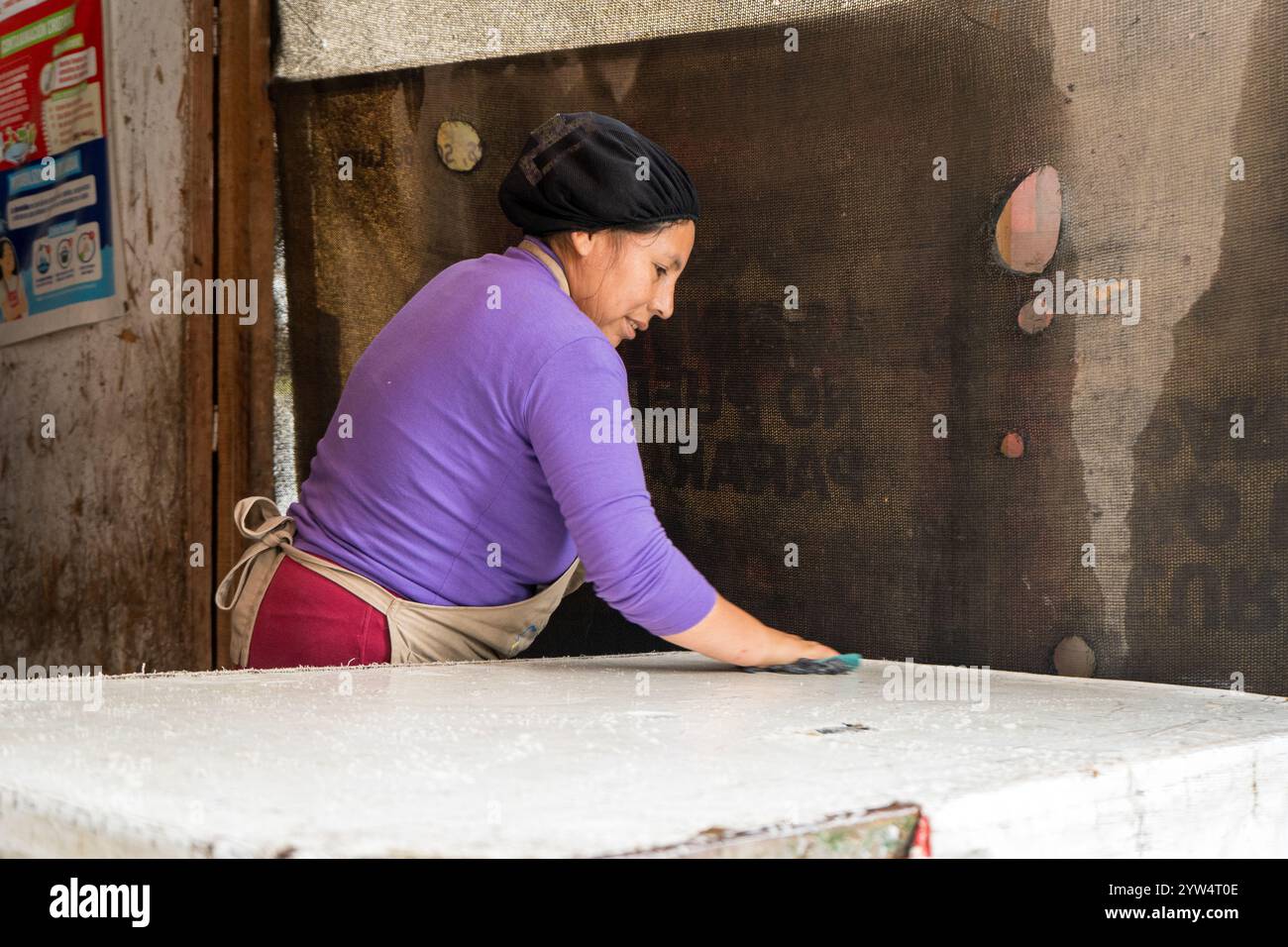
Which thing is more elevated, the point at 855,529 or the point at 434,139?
the point at 434,139

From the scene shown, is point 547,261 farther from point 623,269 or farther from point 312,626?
point 312,626

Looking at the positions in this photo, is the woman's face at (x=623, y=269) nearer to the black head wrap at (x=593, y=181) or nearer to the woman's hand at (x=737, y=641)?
the black head wrap at (x=593, y=181)

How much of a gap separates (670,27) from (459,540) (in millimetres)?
862

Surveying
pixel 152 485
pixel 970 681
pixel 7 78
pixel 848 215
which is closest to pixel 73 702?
pixel 970 681

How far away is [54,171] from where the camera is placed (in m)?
2.38

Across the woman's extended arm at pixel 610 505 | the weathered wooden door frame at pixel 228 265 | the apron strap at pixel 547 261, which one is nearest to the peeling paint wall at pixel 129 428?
the weathered wooden door frame at pixel 228 265

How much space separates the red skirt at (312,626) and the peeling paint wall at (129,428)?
0.89m

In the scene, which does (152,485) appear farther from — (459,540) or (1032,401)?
(1032,401)

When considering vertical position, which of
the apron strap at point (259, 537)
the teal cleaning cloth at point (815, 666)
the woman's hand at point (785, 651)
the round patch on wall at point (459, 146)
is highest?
the round patch on wall at point (459, 146)

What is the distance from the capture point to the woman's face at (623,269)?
1.39 meters

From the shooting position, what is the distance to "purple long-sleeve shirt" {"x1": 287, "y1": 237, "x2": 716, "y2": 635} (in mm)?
1172

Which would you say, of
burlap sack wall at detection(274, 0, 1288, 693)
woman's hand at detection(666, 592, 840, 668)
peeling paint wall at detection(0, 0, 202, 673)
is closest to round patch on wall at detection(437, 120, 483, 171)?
burlap sack wall at detection(274, 0, 1288, 693)

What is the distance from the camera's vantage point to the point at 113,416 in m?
2.30

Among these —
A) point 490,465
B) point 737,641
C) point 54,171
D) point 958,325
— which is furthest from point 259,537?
point 54,171
